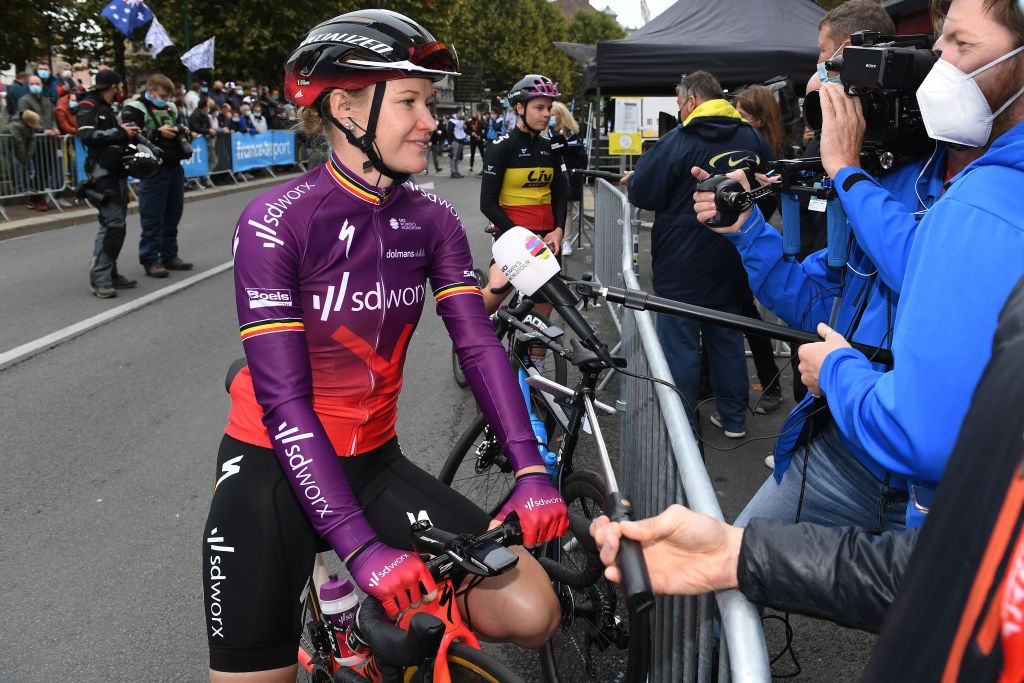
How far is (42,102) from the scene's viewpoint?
51.3ft

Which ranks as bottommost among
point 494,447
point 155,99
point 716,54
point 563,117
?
point 494,447

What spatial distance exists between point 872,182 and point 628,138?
14402 millimetres

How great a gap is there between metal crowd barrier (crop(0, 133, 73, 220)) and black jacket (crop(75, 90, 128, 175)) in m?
5.54

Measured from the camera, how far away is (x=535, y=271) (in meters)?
2.34

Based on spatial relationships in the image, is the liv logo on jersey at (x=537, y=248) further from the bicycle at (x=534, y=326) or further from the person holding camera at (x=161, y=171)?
the person holding camera at (x=161, y=171)

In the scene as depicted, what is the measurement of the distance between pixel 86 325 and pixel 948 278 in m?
8.02

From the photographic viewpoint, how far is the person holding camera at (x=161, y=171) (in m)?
10.1

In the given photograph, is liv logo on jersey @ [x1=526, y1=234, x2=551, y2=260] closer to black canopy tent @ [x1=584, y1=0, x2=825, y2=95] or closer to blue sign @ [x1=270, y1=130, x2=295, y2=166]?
black canopy tent @ [x1=584, y1=0, x2=825, y2=95]

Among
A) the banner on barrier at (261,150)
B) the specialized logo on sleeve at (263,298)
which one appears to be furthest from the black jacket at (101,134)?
the banner on barrier at (261,150)

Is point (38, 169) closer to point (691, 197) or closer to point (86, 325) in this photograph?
point (86, 325)

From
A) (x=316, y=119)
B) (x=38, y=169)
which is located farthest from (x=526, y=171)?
(x=38, y=169)

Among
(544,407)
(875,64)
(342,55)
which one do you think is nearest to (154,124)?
(544,407)

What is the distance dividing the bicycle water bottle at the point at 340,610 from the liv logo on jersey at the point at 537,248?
103cm

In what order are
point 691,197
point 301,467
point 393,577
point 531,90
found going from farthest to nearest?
point 531,90
point 691,197
point 301,467
point 393,577
